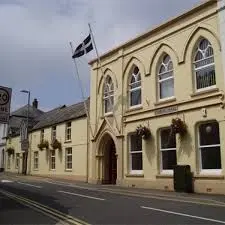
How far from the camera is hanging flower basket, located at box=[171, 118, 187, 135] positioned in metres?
21.0

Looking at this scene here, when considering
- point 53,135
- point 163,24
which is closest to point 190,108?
point 163,24

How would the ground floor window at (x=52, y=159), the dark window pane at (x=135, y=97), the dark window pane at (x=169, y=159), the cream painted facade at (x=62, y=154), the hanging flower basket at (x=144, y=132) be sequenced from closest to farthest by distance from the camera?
1. the dark window pane at (x=169, y=159)
2. the hanging flower basket at (x=144, y=132)
3. the dark window pane at (x=135, y=97)
4. the cream painted facade at (x=62, y=154)
5. the ground floor window at (x=52, y=159)

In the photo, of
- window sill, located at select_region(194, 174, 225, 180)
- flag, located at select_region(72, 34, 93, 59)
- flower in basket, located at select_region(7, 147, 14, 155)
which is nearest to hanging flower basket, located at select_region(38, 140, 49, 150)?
flower in basket, located at select_region(7, 147, 14, 155)

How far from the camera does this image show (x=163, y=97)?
23641mm

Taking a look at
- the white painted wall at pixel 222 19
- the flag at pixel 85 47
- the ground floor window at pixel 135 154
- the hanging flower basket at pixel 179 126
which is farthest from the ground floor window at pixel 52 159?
the white painted wall at pixel 222 19

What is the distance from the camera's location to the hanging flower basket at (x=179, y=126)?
69.0 feet

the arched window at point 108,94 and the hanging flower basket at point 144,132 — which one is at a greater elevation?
the arched window at point 108,94

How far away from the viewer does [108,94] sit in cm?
2839

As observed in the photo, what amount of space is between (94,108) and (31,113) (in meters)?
28.4

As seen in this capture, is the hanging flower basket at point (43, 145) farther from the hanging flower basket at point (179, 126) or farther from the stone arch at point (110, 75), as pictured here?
the hanging flower basket at point (179, 126)

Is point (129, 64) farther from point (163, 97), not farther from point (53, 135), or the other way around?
point (53, 135)

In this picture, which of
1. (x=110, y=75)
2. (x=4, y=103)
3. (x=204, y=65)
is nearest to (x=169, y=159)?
(x=204, y=65)

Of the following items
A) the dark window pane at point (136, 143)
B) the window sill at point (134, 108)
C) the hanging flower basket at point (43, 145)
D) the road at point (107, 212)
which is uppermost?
the window sill at point (134, 108)

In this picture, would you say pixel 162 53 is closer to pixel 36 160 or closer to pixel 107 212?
pixel 107 212
